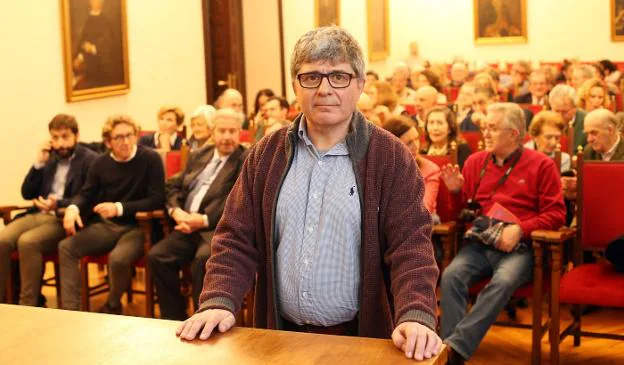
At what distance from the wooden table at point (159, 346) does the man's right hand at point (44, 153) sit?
14.1 feet

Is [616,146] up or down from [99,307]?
up

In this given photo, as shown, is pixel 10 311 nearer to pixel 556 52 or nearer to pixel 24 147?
pixel 24 147

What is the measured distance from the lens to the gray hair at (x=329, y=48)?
8.14 feet

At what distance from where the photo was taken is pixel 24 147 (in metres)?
7.79

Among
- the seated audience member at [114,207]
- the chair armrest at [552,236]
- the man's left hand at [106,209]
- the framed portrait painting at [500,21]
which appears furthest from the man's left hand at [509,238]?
the framed portrait painting at [500,21]

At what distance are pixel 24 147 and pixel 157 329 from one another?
5.80 meters

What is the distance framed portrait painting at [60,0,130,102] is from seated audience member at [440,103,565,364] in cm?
442

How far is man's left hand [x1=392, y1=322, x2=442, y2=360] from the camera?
2.15 m

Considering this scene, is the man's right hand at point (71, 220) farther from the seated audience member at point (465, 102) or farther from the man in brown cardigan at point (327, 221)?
the seated audience member at point (465, 102)

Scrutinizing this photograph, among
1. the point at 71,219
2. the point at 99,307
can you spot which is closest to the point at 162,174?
the point at 71,219

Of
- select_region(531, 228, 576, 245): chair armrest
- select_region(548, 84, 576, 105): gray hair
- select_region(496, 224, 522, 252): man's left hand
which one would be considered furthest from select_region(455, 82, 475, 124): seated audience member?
select_region(531, 228, 576, 245): chair armrest

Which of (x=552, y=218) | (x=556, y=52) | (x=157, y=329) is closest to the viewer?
(x=157, y=329)

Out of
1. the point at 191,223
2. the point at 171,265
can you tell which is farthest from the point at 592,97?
the point at 171,265

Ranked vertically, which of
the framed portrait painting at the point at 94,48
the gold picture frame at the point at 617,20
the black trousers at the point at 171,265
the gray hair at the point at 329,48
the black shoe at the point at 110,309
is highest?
the gold picture frame at the point at 617,20
